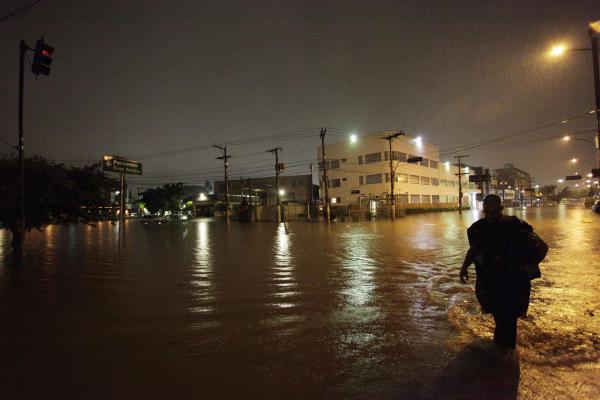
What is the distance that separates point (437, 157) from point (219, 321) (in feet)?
232

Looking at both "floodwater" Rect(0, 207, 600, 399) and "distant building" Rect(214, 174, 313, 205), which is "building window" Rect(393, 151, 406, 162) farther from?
"floodwater" Rect(0, 207, 600, 399)

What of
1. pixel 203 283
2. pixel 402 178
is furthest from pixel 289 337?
pixel 402 178

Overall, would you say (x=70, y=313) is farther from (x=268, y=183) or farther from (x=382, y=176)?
(x=268, y=183)

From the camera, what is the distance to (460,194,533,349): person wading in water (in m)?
3.62

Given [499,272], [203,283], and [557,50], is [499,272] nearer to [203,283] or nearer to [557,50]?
[203,283]

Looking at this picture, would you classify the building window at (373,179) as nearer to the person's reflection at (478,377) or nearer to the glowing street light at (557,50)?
the glowing street light at (557,50)

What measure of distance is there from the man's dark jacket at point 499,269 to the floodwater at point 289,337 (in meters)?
0.58

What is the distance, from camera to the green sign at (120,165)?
588 inches

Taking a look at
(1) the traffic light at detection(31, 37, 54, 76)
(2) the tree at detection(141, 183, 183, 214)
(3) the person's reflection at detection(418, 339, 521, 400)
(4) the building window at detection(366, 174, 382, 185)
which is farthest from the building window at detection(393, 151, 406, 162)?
(3) the person's reflection at detection(418, 339, 521, 400)

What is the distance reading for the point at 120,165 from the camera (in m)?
15.7

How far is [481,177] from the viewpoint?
49.4m

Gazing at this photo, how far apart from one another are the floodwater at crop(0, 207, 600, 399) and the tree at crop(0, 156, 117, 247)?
16.8 ft

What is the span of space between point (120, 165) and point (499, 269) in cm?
1603

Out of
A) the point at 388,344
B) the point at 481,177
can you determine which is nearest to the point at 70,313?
the point at 388,344
